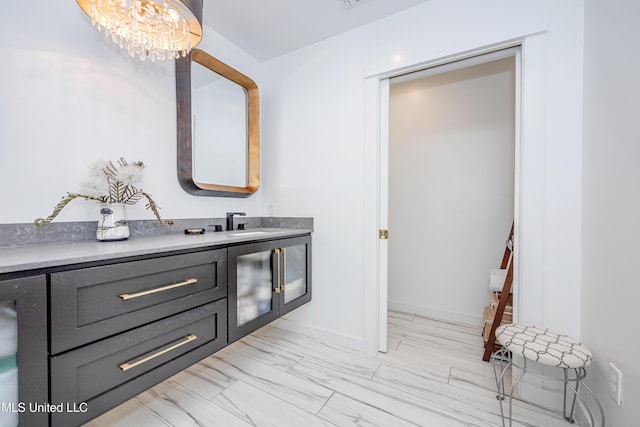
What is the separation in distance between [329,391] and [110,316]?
3.91 feet

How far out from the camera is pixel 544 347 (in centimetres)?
111

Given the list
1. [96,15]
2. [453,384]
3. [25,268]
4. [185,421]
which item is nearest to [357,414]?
[453,384]

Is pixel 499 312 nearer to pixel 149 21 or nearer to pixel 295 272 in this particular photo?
pixel 295 272

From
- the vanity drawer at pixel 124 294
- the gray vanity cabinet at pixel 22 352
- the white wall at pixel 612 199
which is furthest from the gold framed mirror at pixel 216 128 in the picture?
the white wall at pixel 612 199

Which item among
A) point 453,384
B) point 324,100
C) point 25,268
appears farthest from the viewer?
point 324,100

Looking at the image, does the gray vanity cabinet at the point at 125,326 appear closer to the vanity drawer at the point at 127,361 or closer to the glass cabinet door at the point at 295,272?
the vanity drawer at the point at 127,361

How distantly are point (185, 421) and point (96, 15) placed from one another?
76.8 inches

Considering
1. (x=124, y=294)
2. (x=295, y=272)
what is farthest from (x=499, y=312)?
(x=124, y=294)

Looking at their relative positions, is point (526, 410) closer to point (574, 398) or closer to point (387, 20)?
point (574, 398)

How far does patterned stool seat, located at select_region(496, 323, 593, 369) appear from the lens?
3.39 ft

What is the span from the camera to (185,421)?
4.07 ft

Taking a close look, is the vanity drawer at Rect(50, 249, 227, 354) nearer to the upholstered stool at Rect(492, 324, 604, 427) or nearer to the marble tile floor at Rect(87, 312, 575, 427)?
the marble tile floor at Rect(87, 312, 575, 427)

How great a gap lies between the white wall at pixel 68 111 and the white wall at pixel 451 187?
2.12 meters

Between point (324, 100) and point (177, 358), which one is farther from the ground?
point (324, 100)
